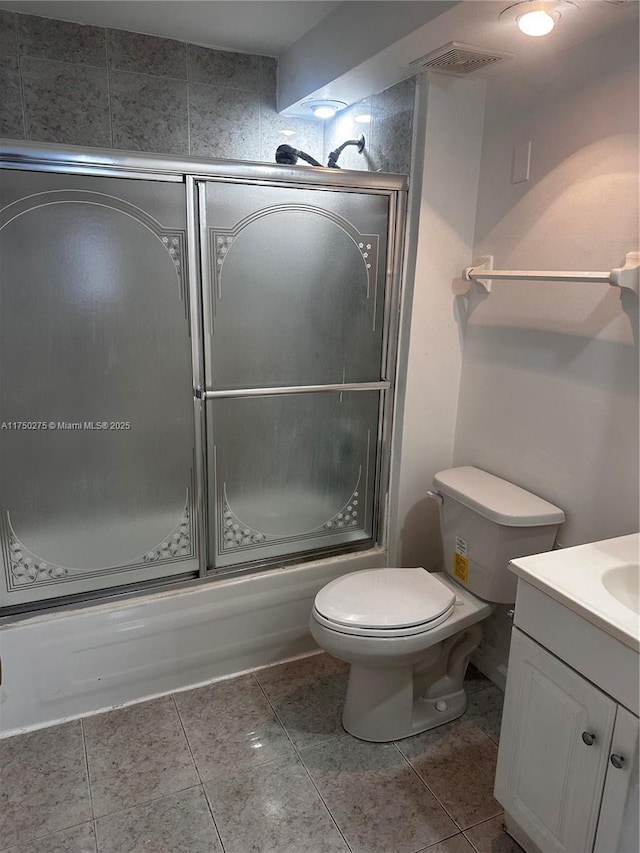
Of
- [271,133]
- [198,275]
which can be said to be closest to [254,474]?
[198,275]

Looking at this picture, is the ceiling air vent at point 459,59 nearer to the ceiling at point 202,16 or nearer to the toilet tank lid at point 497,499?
the ceiling at point 202,16

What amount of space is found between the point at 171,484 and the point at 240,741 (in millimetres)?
839

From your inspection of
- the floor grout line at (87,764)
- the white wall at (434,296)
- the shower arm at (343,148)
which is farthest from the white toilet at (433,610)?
the shower arm at (343,148)

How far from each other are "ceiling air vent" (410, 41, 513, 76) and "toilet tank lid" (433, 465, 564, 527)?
4.22 ft

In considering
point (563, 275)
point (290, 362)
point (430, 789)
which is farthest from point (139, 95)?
point (430, 789)

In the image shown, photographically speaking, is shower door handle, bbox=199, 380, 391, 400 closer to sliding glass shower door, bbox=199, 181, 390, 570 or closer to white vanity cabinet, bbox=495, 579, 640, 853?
sliding glass shower door, bbox=199, 181, 390, 570

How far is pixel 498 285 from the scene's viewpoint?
2051 millimetres

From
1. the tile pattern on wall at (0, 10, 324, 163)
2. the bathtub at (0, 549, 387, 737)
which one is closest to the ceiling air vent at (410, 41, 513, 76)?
the tile pattern on wall at (0, 10, 324, 163)

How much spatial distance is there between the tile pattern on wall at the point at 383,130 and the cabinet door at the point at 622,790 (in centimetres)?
175

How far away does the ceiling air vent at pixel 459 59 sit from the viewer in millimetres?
1704

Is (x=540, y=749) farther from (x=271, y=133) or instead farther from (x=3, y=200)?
(x=271, y=133)

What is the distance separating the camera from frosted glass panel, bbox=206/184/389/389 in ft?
6.24

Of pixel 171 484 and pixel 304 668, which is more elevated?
pixel 171 484

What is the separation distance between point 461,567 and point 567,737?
74cm
